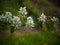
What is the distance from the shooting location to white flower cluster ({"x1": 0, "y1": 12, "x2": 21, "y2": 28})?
8681mm

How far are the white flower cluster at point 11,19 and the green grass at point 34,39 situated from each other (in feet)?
Answer: 1.53

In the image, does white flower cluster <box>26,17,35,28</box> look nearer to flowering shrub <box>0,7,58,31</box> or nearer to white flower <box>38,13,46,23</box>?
flowering shrub <box>0,7,58,31</box>

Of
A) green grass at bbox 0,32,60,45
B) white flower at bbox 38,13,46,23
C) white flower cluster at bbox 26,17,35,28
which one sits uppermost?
white flower at bbox 38,13,46,23

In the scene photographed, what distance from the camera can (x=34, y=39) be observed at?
8.82 m

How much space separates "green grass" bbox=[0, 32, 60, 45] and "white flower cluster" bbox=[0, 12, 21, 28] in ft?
1.53

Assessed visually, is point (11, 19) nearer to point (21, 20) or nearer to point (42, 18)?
point (21, 20)

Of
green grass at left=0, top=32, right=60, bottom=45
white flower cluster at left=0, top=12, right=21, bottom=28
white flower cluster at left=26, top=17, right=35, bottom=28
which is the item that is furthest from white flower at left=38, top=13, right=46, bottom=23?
white flower cluster at left=0, top=12, right=21, bottom=28

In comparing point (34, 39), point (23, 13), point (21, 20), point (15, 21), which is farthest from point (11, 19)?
point (34, 39)

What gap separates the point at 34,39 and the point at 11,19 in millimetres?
1131

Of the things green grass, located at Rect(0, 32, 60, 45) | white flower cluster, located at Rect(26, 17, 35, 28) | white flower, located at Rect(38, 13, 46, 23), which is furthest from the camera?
white flower, located at Rect(38, 13, 46, 23)

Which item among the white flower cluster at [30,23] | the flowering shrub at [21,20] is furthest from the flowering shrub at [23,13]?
the white flower cluster at [30,23]

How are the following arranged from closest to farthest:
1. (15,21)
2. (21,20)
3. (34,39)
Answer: (15,21) < (34,39) < (21,20)

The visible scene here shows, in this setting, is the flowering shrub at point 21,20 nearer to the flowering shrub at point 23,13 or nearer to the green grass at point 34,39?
the flowering shrub at point 23,13

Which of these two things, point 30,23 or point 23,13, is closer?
point 30,23
